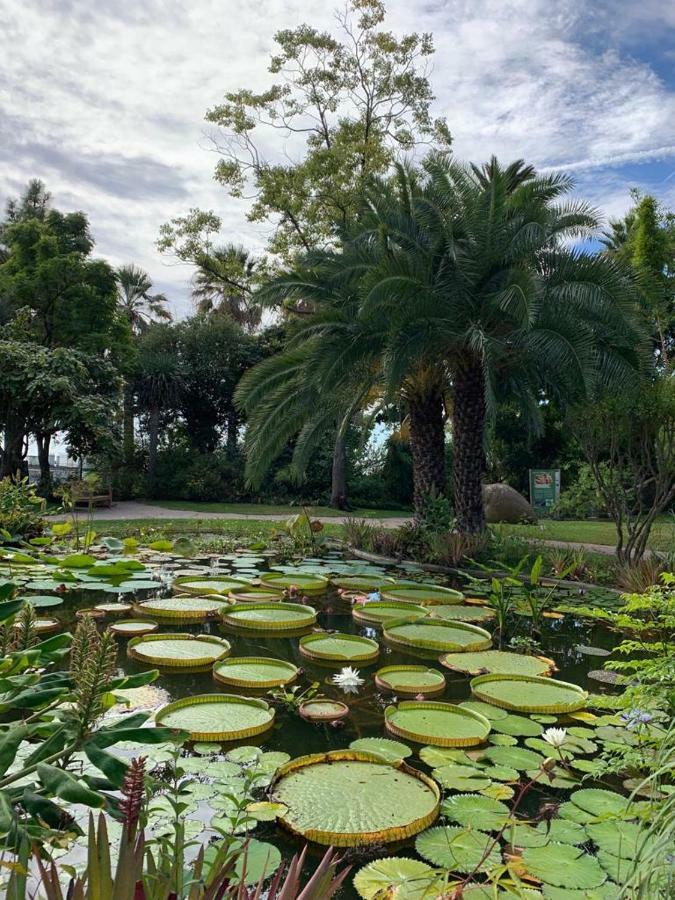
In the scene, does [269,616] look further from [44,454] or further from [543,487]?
[44,454]

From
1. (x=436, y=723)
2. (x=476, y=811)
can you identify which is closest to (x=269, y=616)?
(x=436, y=723)

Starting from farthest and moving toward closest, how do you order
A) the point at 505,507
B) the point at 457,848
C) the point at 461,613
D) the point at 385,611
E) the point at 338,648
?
the point at 505,507, the point at 461,613, the point at 385,611, the point at 338,648, the point at 457,848

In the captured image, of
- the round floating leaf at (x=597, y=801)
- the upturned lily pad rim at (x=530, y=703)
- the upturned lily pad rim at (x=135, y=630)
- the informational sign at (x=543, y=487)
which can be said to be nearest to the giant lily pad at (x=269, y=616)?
the upturned lily pad rim at (x=135, y=630)

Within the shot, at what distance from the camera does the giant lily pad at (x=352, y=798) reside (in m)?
2.04

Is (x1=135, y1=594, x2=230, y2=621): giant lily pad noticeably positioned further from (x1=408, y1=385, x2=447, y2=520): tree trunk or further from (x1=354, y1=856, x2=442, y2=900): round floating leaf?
(x1=408, y1=385, x2=447, y2=520): tree trunk

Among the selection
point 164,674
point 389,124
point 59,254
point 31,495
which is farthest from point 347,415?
point 59,254

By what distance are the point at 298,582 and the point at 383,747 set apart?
12.6 ft

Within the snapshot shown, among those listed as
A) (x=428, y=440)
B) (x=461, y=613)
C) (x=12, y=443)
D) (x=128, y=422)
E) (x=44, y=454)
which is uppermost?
(x=128, y=422)

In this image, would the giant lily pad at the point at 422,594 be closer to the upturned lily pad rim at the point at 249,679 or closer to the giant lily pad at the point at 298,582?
the giant lily pad at the point at 298,582

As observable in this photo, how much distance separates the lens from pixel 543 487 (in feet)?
59.6

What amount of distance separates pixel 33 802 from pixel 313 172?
17200 millimetres

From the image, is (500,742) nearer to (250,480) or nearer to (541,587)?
(541,587)

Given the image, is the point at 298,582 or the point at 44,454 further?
the point at 44,454

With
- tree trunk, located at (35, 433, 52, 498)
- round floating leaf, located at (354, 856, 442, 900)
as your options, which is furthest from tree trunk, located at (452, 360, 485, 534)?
tree trunk, located at (35, 433, 52, 498)
